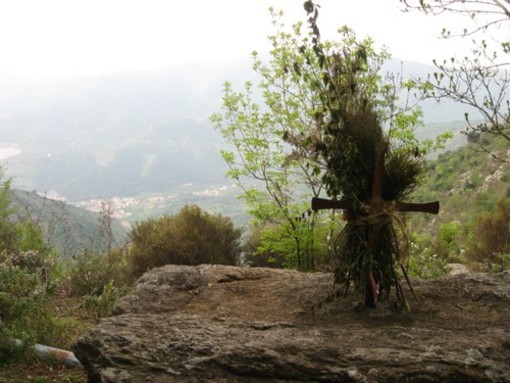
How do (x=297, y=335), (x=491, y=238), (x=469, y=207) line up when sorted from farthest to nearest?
(x=469, y=207) < (x=491, y=238) < (x=297, y=335)

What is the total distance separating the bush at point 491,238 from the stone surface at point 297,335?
7.38 m

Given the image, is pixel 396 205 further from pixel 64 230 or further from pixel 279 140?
pixel 64 230

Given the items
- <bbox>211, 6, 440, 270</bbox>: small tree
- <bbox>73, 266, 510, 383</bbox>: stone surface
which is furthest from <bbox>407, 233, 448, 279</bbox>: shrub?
<bbox>73, 266, 510, 383</bbox>: stone surface

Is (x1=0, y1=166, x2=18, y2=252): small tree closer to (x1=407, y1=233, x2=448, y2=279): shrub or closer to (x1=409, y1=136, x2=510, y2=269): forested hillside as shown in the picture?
(x1=407, y1=233, x2=448, y2=279): shrub

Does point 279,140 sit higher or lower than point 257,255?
higher

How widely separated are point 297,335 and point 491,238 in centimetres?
936

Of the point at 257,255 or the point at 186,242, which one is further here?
the point at 257,255

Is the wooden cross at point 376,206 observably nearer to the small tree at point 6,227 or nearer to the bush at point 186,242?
the bush at point 186,242

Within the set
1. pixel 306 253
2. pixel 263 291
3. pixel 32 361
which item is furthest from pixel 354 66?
pixel 306 253

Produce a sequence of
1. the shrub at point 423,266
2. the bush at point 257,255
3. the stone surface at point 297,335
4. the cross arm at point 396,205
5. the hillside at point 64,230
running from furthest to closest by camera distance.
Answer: the bush at point 257,255 < the hillside at point 64,230 < the shrub at point 423,266 < the cross arm at point 396,205 < the stone surface at point 297,335

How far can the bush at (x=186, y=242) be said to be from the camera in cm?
893

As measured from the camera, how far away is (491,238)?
1105 cm

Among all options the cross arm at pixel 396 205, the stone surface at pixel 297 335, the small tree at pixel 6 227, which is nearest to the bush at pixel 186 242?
the small tree at pixel 6 227

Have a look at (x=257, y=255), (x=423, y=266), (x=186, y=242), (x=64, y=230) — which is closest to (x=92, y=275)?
(x=64, y=230)
